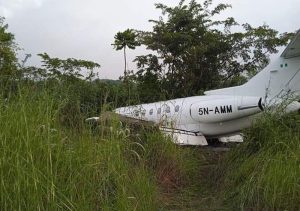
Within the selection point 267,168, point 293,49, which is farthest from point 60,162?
point 293,49

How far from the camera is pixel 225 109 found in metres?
11.7

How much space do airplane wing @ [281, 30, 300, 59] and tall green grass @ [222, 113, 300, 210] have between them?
5.01 m

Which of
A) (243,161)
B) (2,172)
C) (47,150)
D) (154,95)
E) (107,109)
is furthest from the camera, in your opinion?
(154,95)

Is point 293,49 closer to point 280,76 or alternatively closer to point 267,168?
point 280,76

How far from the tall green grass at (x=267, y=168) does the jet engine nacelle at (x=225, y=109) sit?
16.8 feet

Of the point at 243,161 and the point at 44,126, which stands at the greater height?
the point at 44,126

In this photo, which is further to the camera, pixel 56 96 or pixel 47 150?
pixel 56 96

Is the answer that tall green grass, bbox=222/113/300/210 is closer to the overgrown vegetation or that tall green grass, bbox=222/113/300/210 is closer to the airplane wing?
the overgrown vegetation

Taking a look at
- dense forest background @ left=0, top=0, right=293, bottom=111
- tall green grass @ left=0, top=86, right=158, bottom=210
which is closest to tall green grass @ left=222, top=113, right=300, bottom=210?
tall green grass @ left=0, top=86, right=158, bottom=210

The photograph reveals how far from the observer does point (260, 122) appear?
6070 mm

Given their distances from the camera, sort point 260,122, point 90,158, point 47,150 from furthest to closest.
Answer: point 260,122 < point 90,158 < point 47,150

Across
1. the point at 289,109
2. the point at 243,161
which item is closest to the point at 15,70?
the point at 243,161

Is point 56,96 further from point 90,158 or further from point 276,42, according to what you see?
point 276,42

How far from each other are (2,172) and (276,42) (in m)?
20.4
